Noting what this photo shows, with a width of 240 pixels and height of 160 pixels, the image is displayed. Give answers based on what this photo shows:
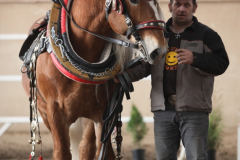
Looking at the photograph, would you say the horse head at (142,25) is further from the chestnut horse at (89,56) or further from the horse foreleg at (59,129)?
the horse foreleg at (59,129)

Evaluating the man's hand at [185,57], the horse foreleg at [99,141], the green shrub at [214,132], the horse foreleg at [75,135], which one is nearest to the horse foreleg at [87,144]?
the horse foreleg at [99,141]

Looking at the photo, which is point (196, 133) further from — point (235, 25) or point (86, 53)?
point (235, 25)

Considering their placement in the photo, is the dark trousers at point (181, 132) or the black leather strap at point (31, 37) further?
the black leather strap at point (31, 37)

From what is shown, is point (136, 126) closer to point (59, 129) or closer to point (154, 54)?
point (59, 129)

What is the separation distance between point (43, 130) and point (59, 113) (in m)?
2.74

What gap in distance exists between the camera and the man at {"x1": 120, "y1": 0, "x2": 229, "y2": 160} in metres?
2.60

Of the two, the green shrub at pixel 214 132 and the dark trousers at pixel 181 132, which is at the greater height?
the dark trousers at pixel 181 132

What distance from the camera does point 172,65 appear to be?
2.65 meters

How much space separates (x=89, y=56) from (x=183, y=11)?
0.56 m

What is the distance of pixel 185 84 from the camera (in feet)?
8.59

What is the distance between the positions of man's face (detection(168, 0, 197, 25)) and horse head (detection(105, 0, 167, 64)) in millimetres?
260

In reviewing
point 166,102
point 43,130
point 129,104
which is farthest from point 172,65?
point 43,130

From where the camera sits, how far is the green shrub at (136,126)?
15.9 ft

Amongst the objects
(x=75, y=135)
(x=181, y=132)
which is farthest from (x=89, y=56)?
(x=75, y=135)
